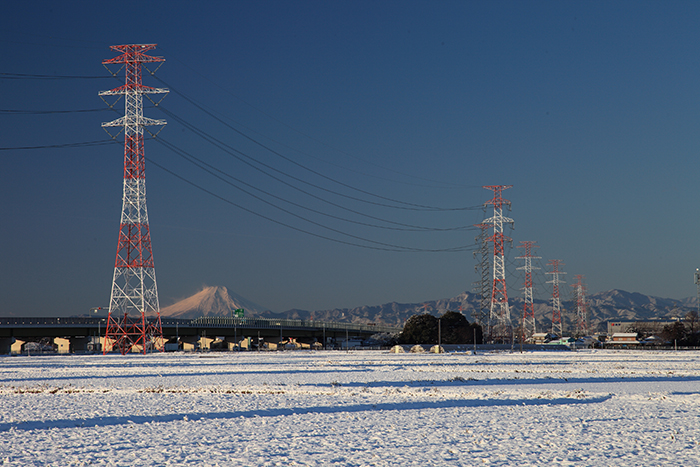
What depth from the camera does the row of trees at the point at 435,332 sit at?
130250mm

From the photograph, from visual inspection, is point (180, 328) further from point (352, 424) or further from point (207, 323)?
point (352, 424)

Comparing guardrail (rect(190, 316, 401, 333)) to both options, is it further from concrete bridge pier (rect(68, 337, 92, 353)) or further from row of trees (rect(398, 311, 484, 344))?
row of trees (rect(398, 311, 484, 344))

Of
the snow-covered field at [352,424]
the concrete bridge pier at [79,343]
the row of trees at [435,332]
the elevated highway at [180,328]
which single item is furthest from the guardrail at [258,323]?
the snow-covered field at [352,424]

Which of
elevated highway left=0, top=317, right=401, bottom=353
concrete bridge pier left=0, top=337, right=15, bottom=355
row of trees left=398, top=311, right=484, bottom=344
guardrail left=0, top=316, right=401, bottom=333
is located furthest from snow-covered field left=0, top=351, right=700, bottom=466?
row of trees left=398, top=311, right=484, bottom=344

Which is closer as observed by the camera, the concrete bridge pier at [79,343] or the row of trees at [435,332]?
the concrete bridge pier at [79,343]

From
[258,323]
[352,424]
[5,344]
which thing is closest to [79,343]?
[5,344]

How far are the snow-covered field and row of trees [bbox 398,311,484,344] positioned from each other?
10015 cm

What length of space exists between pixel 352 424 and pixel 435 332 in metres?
115

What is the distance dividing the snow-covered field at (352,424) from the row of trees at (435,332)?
100 metres

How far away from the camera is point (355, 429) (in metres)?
Answer: 17.0

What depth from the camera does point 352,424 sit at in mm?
17953

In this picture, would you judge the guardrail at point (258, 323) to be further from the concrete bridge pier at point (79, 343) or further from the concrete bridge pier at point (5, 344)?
the concrete bridge pier at point (5, 344)

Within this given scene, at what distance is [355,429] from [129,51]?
6297 cm

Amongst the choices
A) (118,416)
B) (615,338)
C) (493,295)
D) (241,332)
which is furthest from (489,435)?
(615,338)
